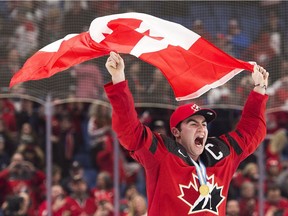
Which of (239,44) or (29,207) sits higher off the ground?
(239,44)

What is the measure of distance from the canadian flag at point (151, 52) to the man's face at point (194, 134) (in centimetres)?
38

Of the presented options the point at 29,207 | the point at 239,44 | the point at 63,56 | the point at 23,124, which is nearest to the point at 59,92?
the point at 23,124

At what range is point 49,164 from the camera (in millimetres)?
9164

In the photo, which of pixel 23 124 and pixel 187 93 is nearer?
pixel 187 93

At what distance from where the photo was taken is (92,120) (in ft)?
31.8

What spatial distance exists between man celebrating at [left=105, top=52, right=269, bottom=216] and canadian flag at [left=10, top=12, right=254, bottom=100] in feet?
1.11

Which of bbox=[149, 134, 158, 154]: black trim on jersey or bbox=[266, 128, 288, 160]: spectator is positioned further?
bbox=[266, 128, 288, 160]: spectator

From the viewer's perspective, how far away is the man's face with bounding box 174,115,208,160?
5.68m

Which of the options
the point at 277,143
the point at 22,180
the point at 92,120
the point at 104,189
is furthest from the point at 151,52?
the point at 277,143

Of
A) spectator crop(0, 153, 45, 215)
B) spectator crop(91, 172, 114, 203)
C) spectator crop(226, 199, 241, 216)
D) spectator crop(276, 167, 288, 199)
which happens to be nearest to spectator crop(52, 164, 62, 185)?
spectator crop(0, 153, 45, 215)

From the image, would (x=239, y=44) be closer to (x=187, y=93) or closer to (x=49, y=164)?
(x=49, y=164)

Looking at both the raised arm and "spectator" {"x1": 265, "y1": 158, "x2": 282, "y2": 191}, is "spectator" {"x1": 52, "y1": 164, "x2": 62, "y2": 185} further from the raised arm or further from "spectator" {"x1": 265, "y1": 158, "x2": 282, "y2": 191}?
the raised arm

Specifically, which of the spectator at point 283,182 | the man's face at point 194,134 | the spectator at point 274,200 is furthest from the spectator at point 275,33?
the man's face at point 194,134

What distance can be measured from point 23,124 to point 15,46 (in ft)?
2.70
